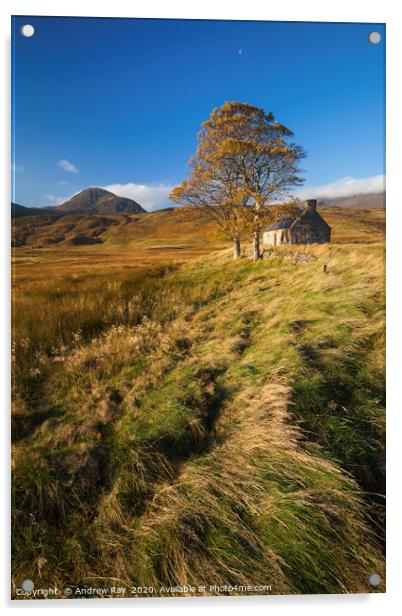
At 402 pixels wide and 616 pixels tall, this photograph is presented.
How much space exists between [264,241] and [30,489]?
4079 mm

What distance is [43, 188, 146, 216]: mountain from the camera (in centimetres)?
386

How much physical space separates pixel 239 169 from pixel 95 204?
197cm

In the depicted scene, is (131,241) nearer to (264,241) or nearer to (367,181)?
(264,241)

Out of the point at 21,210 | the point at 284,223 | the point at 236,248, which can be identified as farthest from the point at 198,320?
the point at 21,210

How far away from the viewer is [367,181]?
153 inches

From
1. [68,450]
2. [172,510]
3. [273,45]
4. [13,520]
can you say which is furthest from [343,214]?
[13,520]

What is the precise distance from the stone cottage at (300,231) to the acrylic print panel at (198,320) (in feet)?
0.09

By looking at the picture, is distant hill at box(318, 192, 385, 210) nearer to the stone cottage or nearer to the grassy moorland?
the grassy moorland

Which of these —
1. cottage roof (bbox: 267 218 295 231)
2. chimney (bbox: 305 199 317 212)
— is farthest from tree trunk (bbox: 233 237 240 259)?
chimney (bbox: 305 199 317 212)

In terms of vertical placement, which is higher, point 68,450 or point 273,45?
point 273,45

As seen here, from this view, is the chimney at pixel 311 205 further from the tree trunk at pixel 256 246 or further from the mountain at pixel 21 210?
the mountain at pixel 21 210

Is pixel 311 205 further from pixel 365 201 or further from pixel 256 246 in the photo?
pixel 256 246

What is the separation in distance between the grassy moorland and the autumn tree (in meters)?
0.60

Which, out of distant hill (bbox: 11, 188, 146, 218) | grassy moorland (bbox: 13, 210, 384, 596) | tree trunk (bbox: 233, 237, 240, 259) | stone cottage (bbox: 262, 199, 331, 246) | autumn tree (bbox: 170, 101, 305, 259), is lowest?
grassy moorland (bbox: 13, 210, 384, 596)
